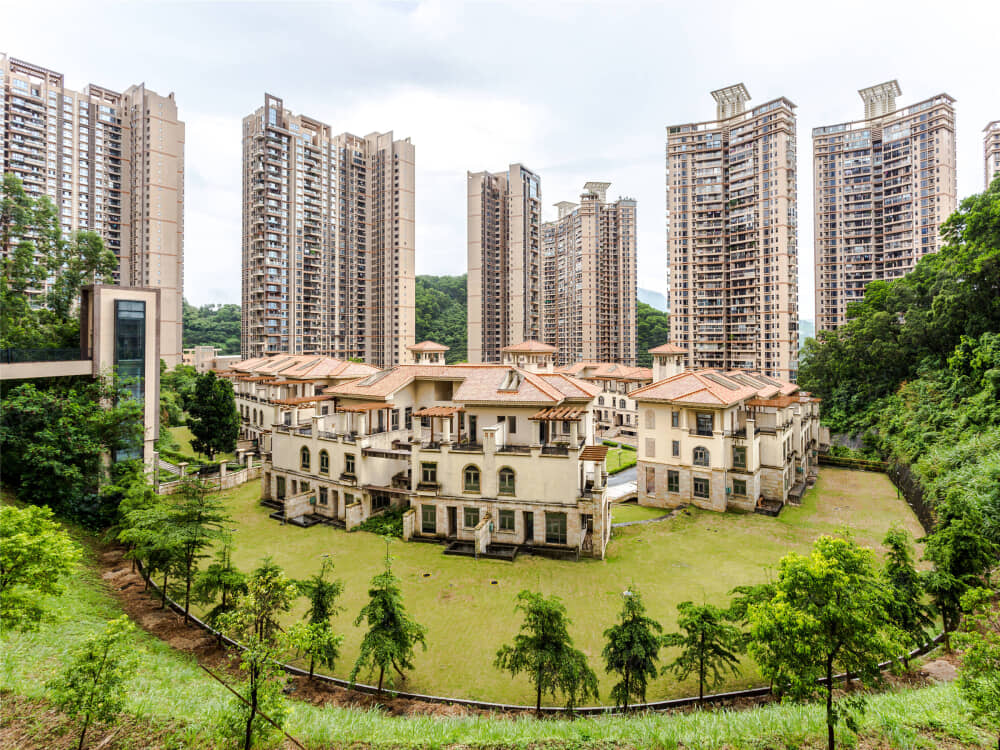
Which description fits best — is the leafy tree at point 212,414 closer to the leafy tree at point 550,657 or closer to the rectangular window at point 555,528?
the rectangular window at point 555,528

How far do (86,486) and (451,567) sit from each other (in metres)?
18.2

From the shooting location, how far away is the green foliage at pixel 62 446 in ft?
70.1

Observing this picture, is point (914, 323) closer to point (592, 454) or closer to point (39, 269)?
point (592, 454)

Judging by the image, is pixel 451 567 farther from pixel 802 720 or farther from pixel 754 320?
pixel 754 320

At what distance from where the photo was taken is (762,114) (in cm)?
5850

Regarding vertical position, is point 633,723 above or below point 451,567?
above

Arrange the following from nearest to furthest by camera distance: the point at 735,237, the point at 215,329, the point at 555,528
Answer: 1. the point at 555,528
2. the point at 735,237
3. the point at 215,329

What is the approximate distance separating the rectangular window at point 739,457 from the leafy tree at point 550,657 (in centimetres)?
2119

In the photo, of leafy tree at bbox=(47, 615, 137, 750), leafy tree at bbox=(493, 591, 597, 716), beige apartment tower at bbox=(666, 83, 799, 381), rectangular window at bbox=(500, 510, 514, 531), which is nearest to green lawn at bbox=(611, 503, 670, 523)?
rectangular window at bbox=(500, 510, 514, 531)

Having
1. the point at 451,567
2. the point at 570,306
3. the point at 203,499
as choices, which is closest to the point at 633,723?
the point at 451,567

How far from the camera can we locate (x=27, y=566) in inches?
402

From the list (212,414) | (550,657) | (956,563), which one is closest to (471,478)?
(550,657)

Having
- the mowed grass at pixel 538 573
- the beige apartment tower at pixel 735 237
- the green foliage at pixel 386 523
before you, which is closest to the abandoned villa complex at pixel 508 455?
the green foliage at pixel 386 523

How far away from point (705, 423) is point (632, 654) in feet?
67.1
